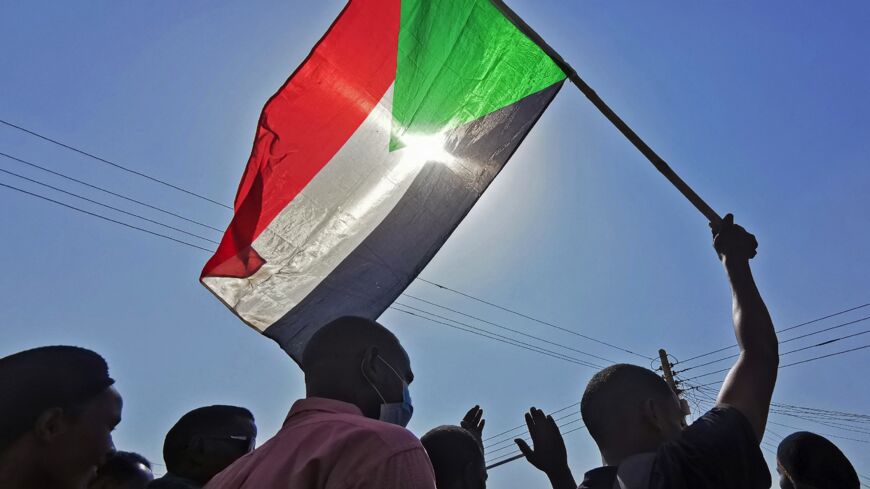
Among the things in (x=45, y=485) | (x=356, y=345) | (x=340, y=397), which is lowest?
(x=45, y=485)

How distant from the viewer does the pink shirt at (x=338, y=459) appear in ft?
6.60

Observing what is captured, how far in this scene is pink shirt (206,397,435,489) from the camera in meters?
2.01

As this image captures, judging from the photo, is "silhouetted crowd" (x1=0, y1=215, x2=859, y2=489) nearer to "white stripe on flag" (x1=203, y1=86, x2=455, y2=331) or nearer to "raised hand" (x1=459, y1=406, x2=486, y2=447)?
"raised hand" (x1=459, y1=406, x2=486, y2=447)

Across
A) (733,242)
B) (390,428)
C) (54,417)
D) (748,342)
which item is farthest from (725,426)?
(54,417)

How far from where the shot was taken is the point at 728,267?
309 cm

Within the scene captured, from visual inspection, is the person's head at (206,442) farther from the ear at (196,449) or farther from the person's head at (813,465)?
the person's head at (813,465)

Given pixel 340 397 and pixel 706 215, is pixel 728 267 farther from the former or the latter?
pixel 340 397

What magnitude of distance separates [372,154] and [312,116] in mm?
507

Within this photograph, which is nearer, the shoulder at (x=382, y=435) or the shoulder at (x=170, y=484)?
the shoulder at (x=382, y=435)

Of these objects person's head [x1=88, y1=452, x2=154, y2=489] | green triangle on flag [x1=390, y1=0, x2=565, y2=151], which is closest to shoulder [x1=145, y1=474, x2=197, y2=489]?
person's head [x1=88, y1=452, x2=154, y2=489]

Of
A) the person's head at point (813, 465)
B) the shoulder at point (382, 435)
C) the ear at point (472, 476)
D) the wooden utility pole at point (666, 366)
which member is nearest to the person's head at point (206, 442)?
the ear at point (472, 476)

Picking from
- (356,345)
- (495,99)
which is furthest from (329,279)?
(356,345)

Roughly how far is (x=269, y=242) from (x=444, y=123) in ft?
4.89

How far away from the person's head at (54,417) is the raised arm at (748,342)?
2277mm
